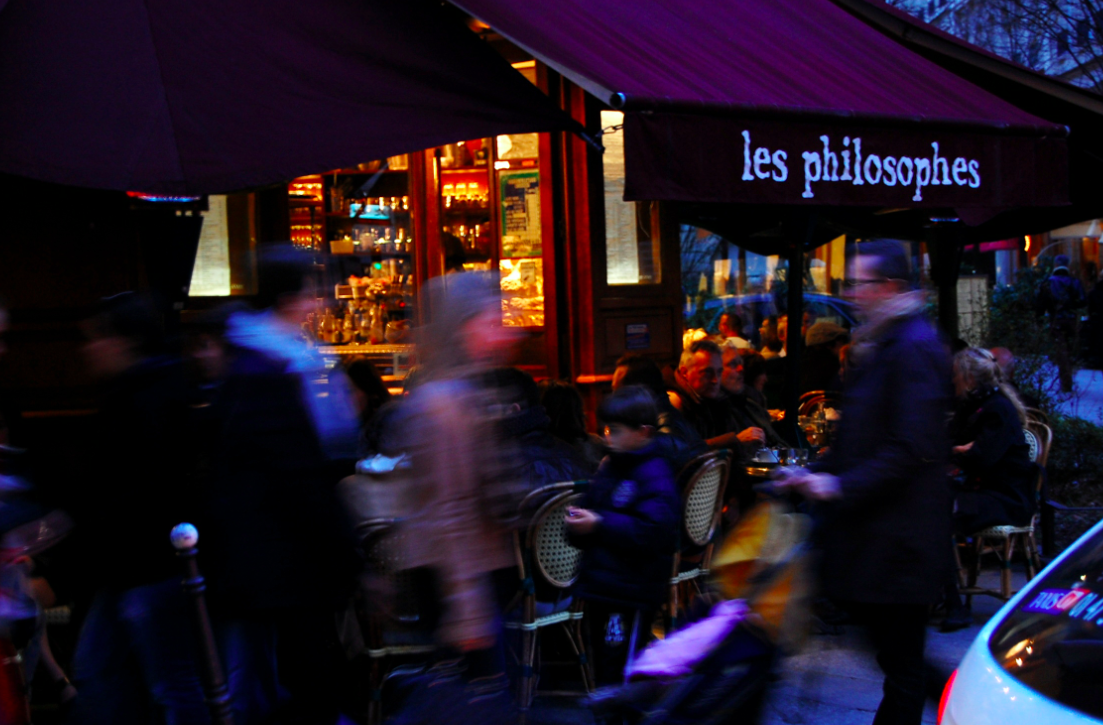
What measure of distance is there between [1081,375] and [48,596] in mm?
18181

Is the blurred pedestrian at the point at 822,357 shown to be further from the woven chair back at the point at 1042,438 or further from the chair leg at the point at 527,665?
the chair leg at the point at 527,665

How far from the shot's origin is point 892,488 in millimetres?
3367

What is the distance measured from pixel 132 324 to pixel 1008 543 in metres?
4.98

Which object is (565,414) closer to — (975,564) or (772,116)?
(772,116)

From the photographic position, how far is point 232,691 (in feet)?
12.2

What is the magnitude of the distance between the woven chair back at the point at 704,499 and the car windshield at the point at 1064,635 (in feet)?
7.50

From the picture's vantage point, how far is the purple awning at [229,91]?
14.1 feet

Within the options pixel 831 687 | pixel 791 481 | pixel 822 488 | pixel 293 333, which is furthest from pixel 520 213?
pixel 822 488

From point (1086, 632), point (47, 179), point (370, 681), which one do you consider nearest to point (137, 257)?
point (47, 179)

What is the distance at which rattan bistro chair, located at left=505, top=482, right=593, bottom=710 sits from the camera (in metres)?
4.46

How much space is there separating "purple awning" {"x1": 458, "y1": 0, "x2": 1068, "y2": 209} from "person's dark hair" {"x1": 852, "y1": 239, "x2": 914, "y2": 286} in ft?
4.35

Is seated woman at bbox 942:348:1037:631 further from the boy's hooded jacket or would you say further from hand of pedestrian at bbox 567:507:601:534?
hand of pedestrian at bbox 567:507:601:534

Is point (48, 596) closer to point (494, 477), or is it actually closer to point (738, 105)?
point (494, 477)

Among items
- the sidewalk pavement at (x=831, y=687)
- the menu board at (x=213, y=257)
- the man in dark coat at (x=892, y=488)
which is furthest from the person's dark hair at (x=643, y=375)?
the menu board at (x=213, y=257)
